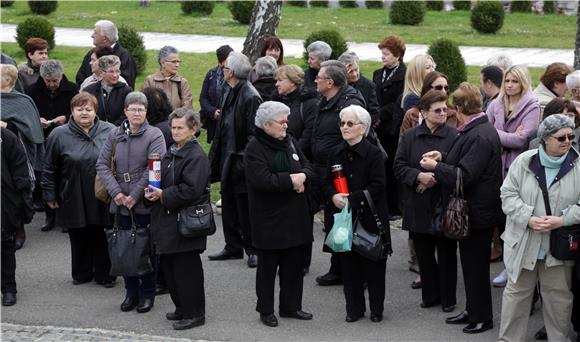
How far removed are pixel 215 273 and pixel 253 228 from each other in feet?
5.94

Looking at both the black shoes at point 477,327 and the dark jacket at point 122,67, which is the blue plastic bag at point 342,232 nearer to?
the black shoes at point 477,327

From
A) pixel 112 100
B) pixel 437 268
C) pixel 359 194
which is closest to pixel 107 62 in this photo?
pixel 112 100

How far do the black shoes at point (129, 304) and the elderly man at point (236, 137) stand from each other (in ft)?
5.03

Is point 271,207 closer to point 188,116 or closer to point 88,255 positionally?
point 188,116

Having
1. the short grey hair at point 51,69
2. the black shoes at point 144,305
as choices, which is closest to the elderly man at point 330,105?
the black shoes at point 144,305

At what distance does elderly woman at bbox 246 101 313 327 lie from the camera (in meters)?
8.55

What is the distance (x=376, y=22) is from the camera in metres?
30.6

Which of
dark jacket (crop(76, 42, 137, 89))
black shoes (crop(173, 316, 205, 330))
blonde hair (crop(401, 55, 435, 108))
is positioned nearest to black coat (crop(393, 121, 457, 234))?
blonde hair (crop(401, 55, 435, 108))

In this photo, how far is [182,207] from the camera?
8578 mm

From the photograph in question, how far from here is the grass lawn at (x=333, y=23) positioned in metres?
26.0

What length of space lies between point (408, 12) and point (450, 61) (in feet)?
42.4

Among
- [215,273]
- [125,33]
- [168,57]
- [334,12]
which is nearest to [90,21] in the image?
[334,12]

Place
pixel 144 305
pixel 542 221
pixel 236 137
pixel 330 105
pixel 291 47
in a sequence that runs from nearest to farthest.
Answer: pixel 542 221
pixel 144 305
pixel 330 105
pixel 236 137
pixel 291 47

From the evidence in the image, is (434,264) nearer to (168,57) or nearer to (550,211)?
(550,211)
